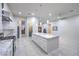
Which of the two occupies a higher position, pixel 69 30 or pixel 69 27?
pixel 69 27

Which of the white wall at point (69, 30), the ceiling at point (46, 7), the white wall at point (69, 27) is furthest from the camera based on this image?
the white wall at point (69, 27)

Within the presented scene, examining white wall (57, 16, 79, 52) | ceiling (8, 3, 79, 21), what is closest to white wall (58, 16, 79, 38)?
white wall (57, 16, 79, 52)

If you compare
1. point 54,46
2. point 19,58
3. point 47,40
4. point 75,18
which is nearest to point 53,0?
point 19,58

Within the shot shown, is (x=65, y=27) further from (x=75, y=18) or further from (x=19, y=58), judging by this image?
(x=19, y=58)

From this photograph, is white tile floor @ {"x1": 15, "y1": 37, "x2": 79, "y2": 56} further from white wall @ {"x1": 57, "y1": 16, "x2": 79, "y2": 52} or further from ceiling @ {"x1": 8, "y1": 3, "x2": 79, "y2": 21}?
ceiling @ {"x1": 8, "y1": 3, "x2": 79, "y2": 21}

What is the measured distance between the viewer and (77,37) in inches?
297

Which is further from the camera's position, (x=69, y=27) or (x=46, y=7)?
(x=69, y=27)

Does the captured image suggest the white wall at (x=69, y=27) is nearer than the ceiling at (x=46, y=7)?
No

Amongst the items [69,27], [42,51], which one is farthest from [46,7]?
[69,27]

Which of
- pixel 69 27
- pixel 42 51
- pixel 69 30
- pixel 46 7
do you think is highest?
pixel 46 7

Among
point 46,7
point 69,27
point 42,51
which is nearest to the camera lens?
point 42,51

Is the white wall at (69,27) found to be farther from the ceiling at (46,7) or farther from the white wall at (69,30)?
the ceiling at (46,7)

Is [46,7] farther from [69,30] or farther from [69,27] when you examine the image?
A: [69,30]

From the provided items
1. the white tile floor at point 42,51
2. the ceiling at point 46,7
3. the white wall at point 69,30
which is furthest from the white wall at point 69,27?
the white tile floor at point 42,51
